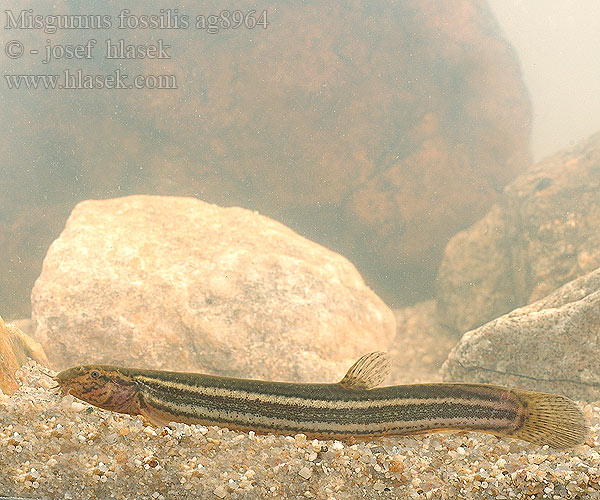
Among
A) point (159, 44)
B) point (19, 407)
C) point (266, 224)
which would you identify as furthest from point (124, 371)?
point (159, 44)

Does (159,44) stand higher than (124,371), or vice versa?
(159,44)

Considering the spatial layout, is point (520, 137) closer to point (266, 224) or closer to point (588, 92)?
point (588, 92)

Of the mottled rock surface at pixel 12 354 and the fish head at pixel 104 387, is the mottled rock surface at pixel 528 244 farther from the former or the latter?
the mottled rock surface at pixel 12 354

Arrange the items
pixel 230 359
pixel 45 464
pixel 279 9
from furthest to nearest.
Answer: pixel 279 9 < pixel 230 359 < pixel 45 464

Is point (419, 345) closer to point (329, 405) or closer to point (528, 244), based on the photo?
point (528, 244)

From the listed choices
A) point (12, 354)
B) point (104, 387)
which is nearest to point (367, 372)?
point (104, 387)

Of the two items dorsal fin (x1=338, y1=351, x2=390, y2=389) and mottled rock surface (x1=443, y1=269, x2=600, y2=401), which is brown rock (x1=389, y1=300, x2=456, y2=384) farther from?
dorsal fin (x1=338, y1=351, x2=390, y2=389)
